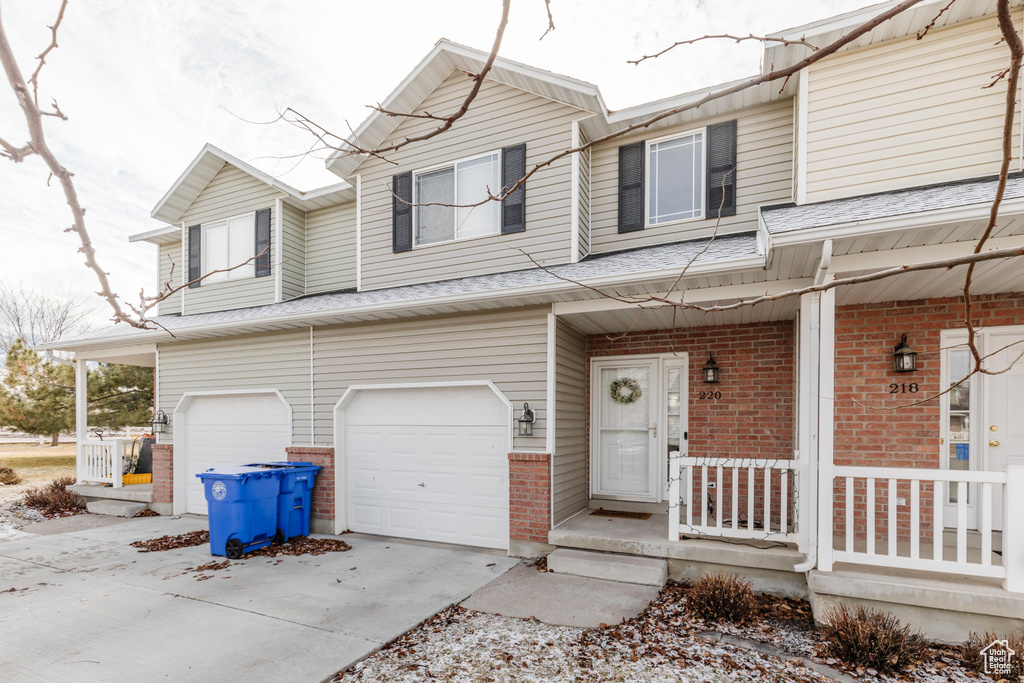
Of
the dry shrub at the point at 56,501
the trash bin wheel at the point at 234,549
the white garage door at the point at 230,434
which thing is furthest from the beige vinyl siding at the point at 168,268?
the trash bin wheel at the point at 234,549

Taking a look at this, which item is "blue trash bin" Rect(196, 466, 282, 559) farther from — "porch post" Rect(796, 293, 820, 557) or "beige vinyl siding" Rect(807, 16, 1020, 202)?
"beige vinyl siding" Rect(807, 16, 1020, 202)

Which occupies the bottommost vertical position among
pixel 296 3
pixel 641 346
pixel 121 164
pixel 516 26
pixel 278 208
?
pixel 641 346

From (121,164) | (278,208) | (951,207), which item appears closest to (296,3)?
(121,164)

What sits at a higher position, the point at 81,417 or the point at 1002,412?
the point at 1002,412

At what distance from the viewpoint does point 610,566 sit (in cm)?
529

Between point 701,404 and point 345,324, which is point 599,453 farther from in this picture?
point 345,324

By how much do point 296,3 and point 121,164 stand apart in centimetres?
102

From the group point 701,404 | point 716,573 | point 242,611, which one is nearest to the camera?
point 242,611

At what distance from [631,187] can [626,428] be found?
3232 millimetres

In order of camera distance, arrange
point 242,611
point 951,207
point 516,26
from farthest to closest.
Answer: point 242,611, point 951,207, point 516,26

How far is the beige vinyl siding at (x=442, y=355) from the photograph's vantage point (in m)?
6.21

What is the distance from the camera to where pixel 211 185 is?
9398 millimetres

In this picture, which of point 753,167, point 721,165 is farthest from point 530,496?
point 753,167

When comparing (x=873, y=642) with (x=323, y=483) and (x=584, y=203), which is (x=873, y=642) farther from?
(x=323, y=483)
